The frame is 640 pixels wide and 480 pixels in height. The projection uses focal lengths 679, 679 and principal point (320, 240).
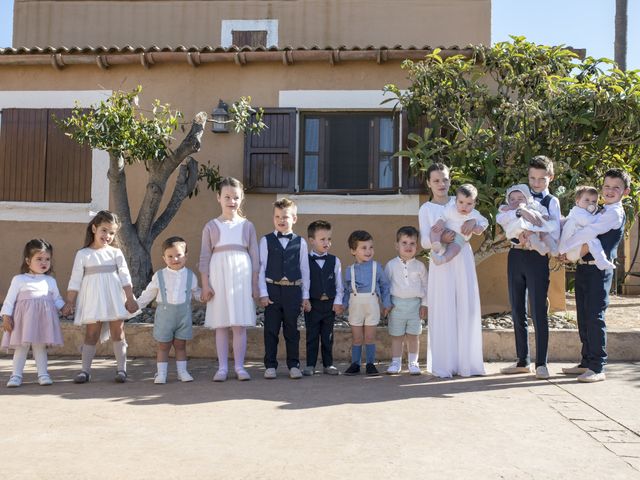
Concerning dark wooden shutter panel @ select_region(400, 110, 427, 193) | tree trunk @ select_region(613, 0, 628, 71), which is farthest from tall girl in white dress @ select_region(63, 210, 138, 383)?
tree trunk @ select_region(613, 0, 628, 71)

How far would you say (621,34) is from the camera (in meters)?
14.1

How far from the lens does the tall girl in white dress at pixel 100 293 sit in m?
5.19

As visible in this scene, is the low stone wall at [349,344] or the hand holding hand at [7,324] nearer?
the hand holding hand at [7,324]

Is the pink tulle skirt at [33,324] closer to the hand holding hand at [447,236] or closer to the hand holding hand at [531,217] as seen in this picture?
the hand holding hand at [447,236]

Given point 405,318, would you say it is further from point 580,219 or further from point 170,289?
point 170,289

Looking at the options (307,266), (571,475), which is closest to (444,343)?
(307,266)

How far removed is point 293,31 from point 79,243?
5153 millimetres

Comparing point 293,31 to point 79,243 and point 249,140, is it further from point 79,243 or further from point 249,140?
A: point 79,243

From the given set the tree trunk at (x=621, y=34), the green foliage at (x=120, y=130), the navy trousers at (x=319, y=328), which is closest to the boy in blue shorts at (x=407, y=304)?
the navy trousers at (x=319, y=328)

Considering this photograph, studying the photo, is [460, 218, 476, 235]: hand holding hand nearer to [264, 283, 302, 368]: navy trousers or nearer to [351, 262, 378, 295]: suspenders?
[351, 262, 378, 295]: suspenders

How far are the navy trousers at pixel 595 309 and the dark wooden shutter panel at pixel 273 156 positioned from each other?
4049mm

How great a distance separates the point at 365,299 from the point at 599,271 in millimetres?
1794

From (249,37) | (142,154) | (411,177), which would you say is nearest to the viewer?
(142,154)

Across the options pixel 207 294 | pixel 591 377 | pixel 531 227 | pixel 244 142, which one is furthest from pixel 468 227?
pixel 244 142
